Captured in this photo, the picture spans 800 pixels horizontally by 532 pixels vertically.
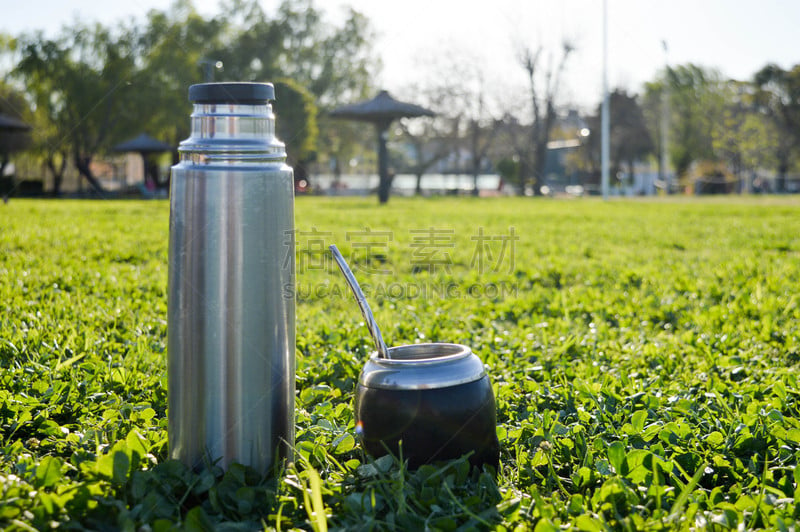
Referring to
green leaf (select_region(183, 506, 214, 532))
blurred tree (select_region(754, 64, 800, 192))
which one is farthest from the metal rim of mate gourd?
blurred tree (select_region(754, 64, 800, 192))

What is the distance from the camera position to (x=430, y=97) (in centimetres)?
3812

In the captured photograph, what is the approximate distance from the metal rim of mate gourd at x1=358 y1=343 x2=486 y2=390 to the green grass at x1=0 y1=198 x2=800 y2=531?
0.64ft

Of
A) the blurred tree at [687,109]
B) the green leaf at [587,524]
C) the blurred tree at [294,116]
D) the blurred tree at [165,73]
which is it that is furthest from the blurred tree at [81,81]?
the blurred tree at [687,109]

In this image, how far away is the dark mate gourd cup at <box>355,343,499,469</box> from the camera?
1.69m

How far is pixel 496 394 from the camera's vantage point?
2.39m

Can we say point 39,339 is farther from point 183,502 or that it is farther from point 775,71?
point 775,71

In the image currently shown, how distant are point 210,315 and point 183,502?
16.4 inches

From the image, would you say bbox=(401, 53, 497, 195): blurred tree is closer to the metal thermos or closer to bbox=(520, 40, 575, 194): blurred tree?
bbox=(520, 40, 575, 194): blurred tree

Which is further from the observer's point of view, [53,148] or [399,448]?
[53,148]

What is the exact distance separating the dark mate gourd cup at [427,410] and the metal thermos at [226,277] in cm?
26

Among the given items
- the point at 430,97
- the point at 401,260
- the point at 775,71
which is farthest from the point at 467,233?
the point at 775,71

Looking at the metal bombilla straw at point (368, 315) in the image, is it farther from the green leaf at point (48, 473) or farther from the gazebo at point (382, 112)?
the gazebo at point (382, 112)

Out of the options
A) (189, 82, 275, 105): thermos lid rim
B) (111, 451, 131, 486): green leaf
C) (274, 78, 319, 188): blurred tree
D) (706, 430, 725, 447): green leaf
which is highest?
(274, 78, 319, 188): blurred tree

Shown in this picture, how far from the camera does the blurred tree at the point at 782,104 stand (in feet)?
140
